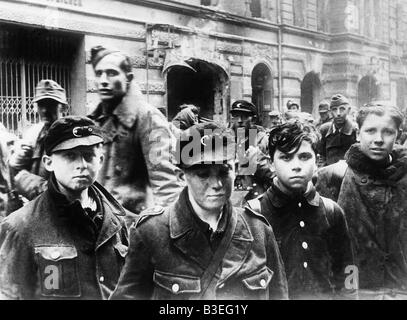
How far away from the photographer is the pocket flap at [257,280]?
2277 millimetres

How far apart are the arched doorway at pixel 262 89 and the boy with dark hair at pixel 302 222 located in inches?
70.3

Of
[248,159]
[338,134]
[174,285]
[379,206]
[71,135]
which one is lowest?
[174,285]

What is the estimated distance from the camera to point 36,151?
3.18m

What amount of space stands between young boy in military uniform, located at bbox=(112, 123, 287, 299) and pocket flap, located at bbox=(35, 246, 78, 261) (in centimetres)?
37

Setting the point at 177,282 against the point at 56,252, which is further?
the point at 56,252

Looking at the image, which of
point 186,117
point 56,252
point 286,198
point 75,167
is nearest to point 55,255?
point 56,252

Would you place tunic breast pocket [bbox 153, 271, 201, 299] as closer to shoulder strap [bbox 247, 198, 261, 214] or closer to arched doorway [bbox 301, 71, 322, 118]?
shoulder strap [bbox 247, 198, 261, 214]

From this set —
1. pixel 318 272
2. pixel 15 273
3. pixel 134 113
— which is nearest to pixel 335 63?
pixel 134 113

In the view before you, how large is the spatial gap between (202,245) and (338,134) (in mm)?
3129

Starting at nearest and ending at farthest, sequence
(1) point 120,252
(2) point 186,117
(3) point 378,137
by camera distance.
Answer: (1) point 120,252 < (3) point 378,137 < (2) point 186,117

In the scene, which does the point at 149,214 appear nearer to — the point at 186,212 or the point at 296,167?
the point at 186,212

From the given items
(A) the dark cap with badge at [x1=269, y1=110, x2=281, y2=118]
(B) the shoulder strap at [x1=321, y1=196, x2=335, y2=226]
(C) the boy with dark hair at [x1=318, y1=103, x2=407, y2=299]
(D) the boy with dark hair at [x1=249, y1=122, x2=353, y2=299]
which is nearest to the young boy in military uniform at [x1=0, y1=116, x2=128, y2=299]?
(D) the boy with dark hair at [x1=249, y1=122, x2=353, y2=299]

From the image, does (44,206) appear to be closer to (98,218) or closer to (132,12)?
(98,218)

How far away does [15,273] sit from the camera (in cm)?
241
